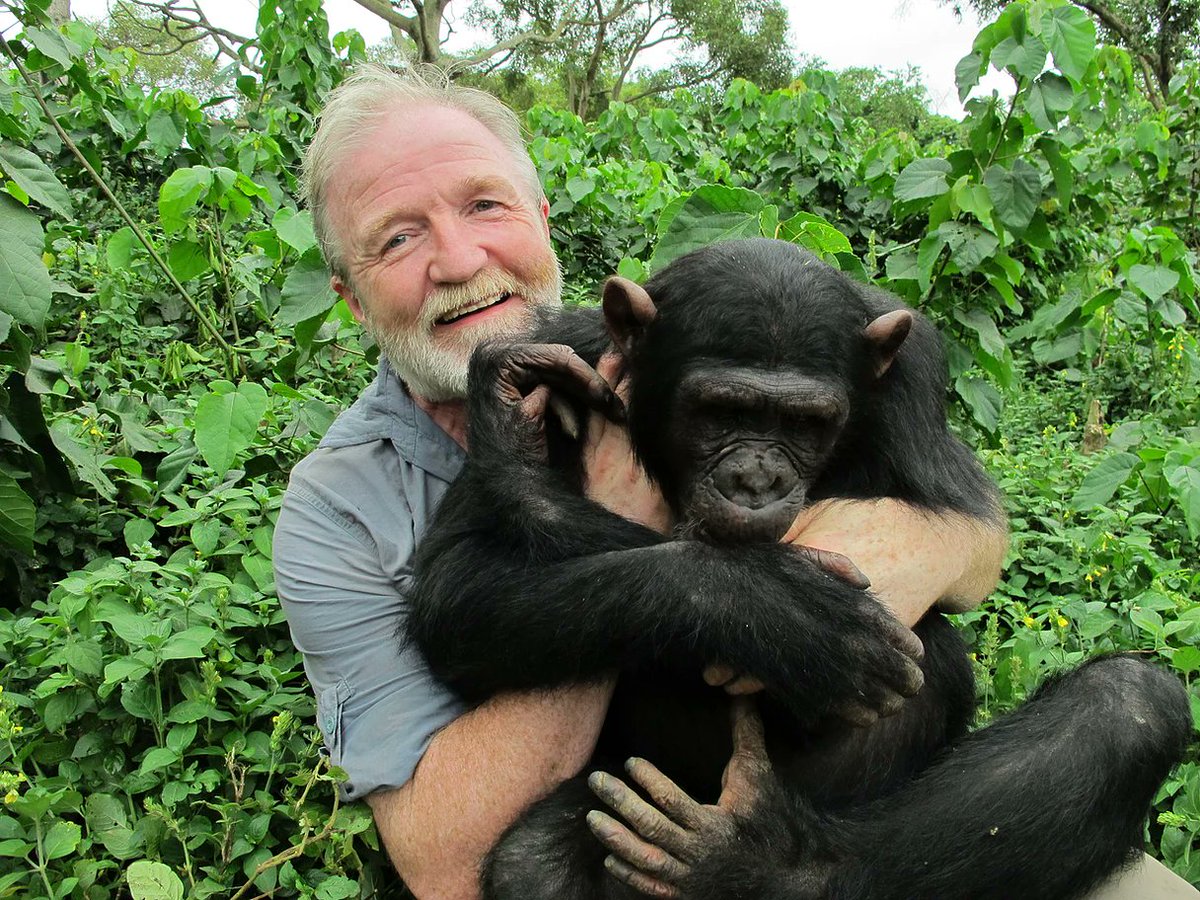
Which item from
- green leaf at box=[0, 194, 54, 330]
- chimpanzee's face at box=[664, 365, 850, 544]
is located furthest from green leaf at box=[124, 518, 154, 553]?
chimpanzee's face at box=[664, 365, 850, 544]

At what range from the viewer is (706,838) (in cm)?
228

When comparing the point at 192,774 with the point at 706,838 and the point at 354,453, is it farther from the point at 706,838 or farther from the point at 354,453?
the point at 706,838

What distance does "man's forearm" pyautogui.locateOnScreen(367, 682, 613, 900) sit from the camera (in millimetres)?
2463

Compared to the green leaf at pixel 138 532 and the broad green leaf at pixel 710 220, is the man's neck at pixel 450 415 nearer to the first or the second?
the broad green leaf at pixel 710 220

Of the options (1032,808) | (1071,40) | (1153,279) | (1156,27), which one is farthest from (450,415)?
(1156,27)

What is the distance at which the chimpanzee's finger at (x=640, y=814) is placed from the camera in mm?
2277

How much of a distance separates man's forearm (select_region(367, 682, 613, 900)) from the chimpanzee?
0.20 ft

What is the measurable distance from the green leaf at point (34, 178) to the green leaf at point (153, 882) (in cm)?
260

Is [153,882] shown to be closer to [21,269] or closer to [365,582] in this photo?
[365,582]

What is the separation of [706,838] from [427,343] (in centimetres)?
168

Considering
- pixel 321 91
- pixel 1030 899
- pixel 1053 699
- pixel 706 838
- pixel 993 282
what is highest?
pixel 321 91

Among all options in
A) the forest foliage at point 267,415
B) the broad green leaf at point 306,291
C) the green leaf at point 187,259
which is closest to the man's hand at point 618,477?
the forest foliage at point 267,415

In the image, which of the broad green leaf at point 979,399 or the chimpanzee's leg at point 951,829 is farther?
the broad green leaf at point 979,399

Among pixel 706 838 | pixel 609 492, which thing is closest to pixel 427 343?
pixel 609 492
